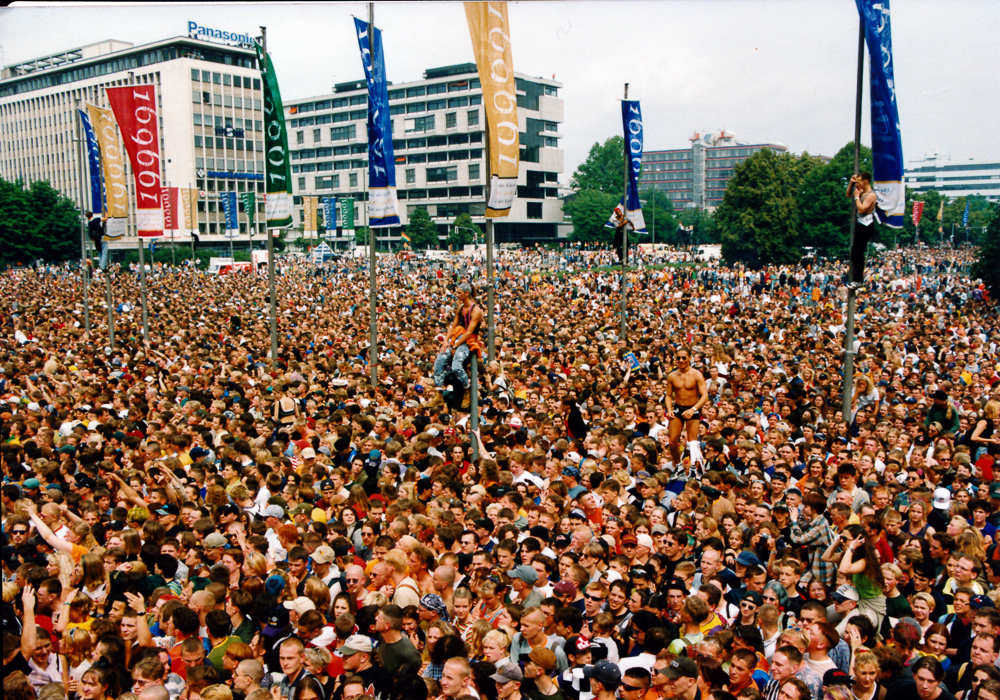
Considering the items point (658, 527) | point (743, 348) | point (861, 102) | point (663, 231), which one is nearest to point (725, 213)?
point (663, 231)

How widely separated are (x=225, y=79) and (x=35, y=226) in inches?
1303

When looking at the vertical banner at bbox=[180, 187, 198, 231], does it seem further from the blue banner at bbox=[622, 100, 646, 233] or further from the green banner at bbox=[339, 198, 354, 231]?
the blue banner at bbox=[622, 100, 646, 233]

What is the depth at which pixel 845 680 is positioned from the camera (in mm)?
4594

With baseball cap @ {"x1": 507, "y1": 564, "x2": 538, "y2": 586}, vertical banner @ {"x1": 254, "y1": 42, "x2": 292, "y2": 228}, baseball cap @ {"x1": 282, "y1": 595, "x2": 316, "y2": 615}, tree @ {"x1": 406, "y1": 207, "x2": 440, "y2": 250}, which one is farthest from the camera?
tree @ {"x1": 406, "y1": 207, "x2": 440, "y2": 250}

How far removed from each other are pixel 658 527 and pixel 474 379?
369 centimetres

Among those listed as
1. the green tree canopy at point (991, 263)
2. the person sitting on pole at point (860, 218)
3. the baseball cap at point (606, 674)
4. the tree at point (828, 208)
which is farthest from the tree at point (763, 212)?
the baseball cap at point (606, 674)

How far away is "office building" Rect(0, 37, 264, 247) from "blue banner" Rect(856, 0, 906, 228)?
264ft

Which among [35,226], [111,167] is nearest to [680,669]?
[111,167]

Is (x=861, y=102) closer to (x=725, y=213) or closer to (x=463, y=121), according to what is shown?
(x=725, y=213)

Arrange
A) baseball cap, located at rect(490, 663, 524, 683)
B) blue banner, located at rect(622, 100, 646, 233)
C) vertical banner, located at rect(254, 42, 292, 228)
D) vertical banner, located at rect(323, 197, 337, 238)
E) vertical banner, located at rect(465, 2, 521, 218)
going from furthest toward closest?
1. vertical banner, located at rect(323, 197, 337, 238)
2. blue banner, located at rect(622, 100, 646, 233)
3. vertical banner, located at rect(254, 42, 292, 228)
4. vertical banner, located at rect(465, 2, 521, 218)
5. baseball cap, located at rect(490, 663, 524, 683)

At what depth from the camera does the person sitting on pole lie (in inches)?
402

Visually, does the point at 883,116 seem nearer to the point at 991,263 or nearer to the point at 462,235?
the point at 991,263

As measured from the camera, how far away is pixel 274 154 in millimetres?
17797

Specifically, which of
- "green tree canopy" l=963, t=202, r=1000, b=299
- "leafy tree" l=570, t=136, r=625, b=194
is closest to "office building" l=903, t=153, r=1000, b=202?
"leafy tree" l=570, t=136, r=625, b=194
